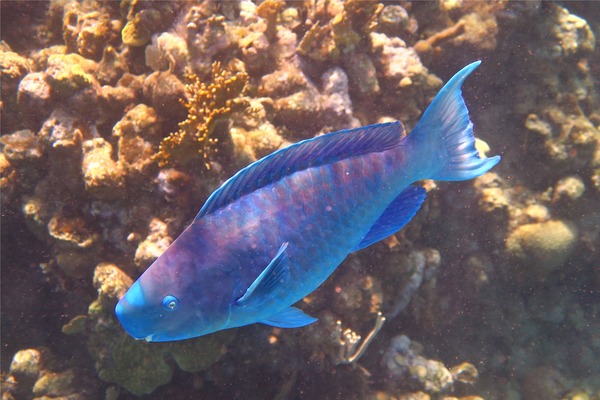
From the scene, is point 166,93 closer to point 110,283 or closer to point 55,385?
point 110,283

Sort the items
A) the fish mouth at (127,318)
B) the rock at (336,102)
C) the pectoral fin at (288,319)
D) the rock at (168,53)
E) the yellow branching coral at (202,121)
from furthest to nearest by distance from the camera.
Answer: the rock at (336,102) → the rock at (168,53) → the yellow branching coral at (202,121) → the pectoral fin at (288,319) → the fish mouth at (127,318)

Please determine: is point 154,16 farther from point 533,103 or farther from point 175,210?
point 533,103

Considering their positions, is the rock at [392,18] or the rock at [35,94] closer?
the rock at [35,94]

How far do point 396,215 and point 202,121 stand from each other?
181 cm

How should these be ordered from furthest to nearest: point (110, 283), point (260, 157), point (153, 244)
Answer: point (260, 157) < point (110, 283) < point (153, 244)

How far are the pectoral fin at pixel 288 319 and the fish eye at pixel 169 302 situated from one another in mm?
556

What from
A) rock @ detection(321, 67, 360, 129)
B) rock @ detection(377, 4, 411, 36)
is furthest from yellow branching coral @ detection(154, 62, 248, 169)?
rock @ detection(377, 4, 411, 36)

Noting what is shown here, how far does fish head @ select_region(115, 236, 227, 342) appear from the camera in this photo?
1697mm

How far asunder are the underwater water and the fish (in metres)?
1.29

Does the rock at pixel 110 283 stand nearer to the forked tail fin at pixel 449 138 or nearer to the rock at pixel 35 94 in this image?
the rock at pixel 35 94

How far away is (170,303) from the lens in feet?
5.65

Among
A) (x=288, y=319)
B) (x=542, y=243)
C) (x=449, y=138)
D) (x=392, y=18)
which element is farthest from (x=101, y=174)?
(x=542, y=243)

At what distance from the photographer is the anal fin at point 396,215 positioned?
235 cm

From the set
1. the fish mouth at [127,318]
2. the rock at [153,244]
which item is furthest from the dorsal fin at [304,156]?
the rock at [153,244]
